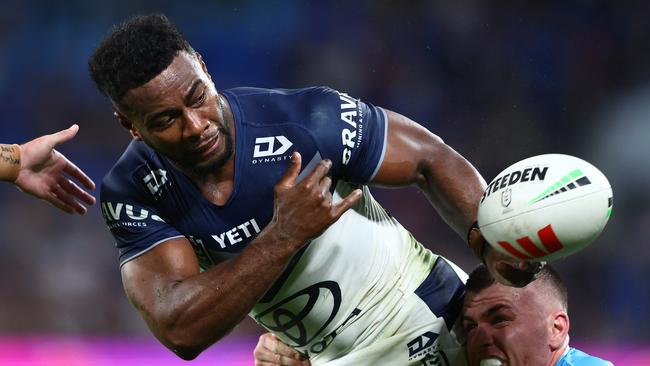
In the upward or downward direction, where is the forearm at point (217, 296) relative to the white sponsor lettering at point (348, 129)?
downward

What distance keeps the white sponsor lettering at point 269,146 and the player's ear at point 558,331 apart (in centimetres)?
112

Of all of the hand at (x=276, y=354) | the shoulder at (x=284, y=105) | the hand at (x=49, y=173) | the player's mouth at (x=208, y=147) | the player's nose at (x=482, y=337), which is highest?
the shoulder at (x=284, y=105)

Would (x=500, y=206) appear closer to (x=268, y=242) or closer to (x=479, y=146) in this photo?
(x=268, y=242)

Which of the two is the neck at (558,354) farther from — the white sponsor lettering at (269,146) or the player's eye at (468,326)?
the white sponsor lettering at (269,146)

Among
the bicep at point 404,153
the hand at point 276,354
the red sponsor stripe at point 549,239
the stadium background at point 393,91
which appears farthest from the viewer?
the stadium background at point 393,91

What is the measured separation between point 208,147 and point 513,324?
1.22 meters

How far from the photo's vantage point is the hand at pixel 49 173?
3.63 metres

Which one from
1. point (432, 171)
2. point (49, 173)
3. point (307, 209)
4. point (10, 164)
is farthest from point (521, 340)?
point (10, 164)

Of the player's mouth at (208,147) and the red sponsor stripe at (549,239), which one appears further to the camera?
the player's mouth at (208,147)

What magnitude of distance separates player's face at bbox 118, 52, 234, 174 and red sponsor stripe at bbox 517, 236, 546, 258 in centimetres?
96

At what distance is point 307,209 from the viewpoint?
2.67 m

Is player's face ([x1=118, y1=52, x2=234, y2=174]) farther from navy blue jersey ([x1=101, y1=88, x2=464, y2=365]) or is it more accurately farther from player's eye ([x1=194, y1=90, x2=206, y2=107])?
navy blue jersey ([x1=101, y1=88, x2=464, y2=365])

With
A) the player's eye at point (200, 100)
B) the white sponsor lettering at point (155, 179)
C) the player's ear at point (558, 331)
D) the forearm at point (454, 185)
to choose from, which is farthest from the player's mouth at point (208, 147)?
the player's ear at point (558, 331)

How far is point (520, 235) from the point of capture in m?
2.66
